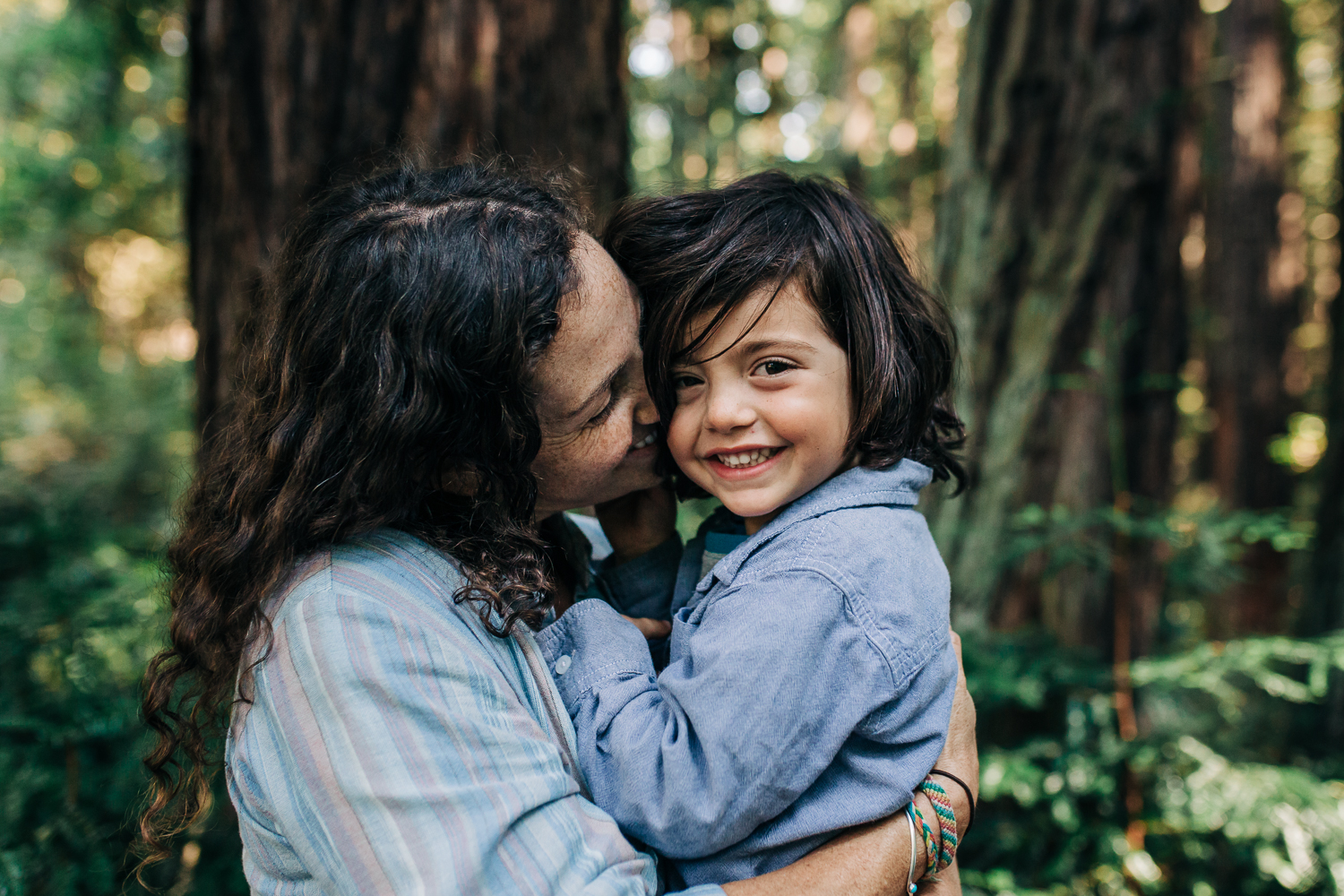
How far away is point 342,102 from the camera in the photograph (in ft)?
7.27

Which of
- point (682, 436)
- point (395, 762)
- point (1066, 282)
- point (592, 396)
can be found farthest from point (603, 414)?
point (1066, 282)

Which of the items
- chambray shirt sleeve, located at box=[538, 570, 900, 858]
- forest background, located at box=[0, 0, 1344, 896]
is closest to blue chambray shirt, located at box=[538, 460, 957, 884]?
chambray shirt sleeve, located at box=[538, 570, 900, 858]

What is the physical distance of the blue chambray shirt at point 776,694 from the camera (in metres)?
1.21

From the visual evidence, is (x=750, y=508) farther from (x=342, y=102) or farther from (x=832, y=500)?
(x=342, y=102)

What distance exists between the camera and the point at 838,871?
1.29m

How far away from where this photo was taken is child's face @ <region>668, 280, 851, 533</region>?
149 centimetres

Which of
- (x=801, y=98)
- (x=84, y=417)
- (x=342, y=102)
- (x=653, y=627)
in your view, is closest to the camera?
(x=653, y=627)

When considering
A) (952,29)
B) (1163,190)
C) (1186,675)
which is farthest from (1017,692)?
(952,29)

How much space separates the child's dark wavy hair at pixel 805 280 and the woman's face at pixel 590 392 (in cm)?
7

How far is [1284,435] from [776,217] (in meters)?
9.28

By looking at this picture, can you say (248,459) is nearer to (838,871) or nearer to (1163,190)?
(838,871)

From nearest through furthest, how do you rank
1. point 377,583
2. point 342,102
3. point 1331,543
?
point 377,583 < point 342,102 < point 1331,543

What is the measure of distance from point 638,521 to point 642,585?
0.14 m

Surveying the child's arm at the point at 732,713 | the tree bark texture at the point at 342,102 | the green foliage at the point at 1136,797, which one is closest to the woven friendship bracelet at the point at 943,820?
the child's arm at the point at 732,713
